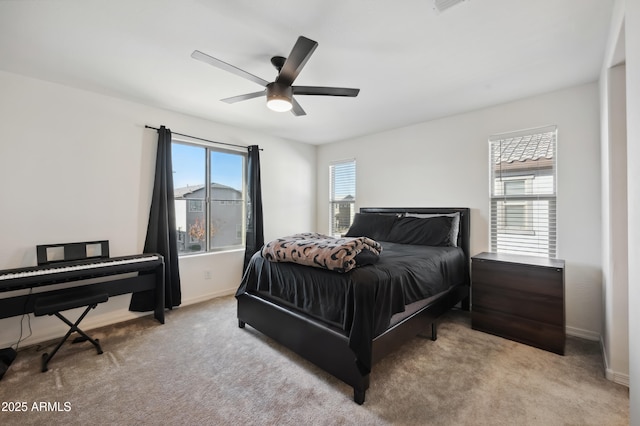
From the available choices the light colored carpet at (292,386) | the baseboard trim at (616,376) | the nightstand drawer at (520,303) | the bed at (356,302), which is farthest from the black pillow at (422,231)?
the baseboard trim at (616,376)

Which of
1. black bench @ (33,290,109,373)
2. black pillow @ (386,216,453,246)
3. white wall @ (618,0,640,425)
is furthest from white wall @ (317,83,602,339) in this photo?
black bench @ (33,290,109,373)

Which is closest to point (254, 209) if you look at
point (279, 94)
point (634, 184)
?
point (279, 94)

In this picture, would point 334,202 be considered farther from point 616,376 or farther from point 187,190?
point 616,376

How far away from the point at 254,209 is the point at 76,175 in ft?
6.56

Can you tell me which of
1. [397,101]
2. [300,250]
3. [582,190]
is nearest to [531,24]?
[397,101]

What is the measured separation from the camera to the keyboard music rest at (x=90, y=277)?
213 cm

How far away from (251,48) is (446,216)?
9.09 ft

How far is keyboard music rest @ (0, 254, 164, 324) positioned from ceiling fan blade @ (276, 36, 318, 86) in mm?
2297

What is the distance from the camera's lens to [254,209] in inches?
157

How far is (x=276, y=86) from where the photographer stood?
2020mm

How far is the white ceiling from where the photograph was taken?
165cm

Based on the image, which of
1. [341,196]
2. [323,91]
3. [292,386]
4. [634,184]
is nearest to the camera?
[634,184]

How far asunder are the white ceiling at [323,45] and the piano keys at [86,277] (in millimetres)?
1730

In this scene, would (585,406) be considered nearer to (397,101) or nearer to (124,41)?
(397,101)
